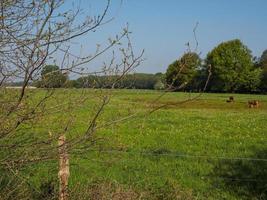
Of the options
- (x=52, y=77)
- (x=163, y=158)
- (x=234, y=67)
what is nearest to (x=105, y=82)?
(x=52, y=77)

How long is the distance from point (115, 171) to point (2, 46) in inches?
272

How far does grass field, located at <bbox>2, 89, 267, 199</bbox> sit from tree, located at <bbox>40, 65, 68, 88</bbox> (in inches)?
3.0

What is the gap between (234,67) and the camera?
86.2m

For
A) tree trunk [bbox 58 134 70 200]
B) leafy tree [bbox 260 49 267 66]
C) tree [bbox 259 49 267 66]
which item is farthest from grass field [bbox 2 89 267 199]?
leafy tree [bbox 260 49 267 66]

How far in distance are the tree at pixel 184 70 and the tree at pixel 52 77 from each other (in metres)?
0.78

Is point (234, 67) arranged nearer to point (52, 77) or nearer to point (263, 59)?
point (263, 59)

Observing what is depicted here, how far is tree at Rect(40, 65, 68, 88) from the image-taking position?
3771 millimetres

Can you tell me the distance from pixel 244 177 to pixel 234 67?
77.5 meters

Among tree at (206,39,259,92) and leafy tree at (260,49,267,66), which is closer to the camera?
tree at (206,39,259,92)

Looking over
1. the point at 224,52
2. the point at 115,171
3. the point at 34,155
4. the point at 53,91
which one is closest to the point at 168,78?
the point at 53,91

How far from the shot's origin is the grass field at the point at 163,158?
408cm

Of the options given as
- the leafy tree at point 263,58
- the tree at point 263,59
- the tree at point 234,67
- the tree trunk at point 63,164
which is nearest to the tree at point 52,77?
the tree trunk at point 63,164

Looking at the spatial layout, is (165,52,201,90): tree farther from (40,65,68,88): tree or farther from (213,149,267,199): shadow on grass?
(213,149,267,199): shadow on grass

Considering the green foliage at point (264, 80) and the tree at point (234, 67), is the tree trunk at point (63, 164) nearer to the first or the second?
the tree at point (234, 67)
